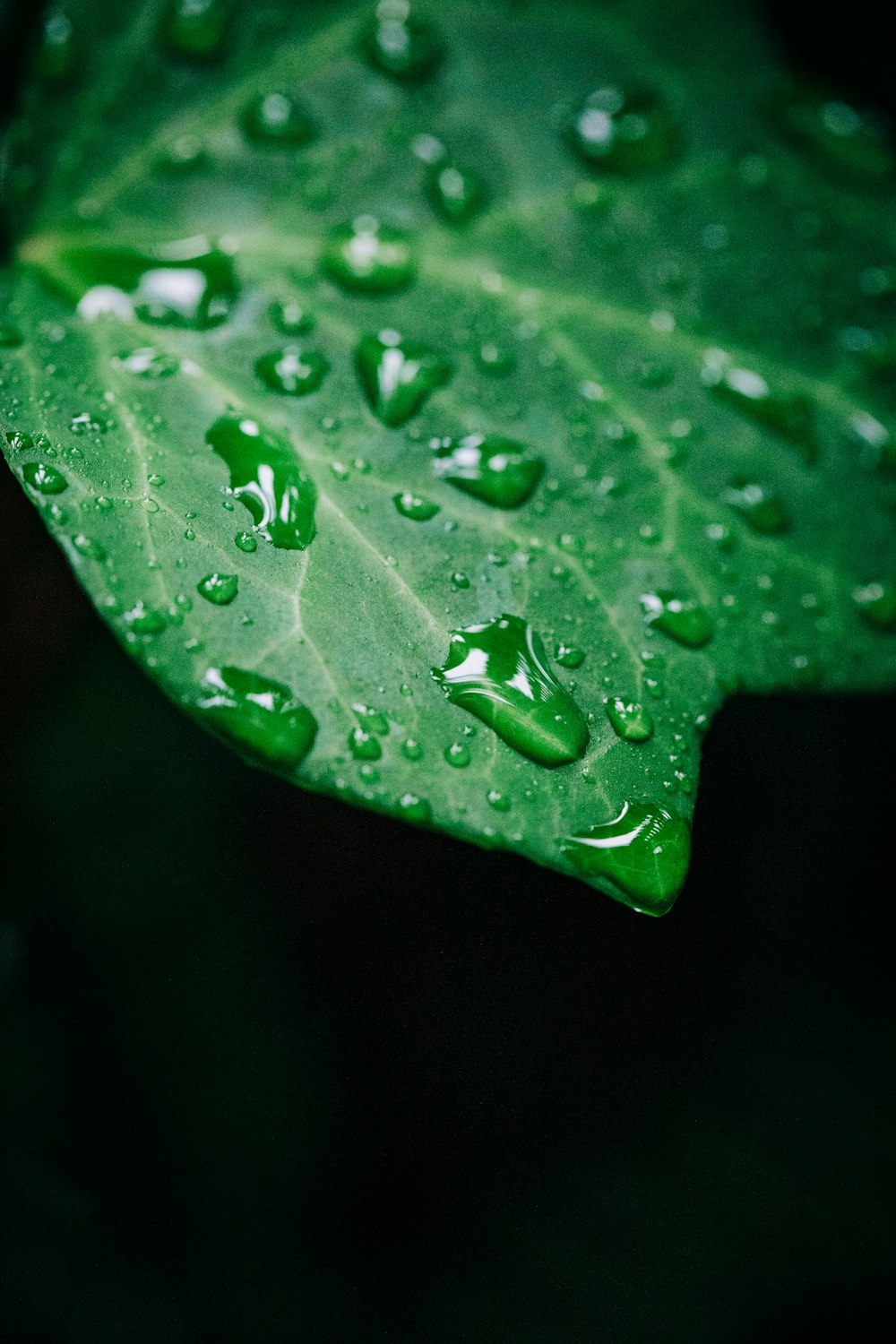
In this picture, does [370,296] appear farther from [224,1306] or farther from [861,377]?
[224,1306]

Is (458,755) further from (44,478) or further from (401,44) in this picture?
(401,44)

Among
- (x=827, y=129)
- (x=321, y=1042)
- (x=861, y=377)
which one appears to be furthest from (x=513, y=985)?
(x=827, y=129)

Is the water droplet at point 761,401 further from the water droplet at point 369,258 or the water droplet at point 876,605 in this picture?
the water droplet at point 369,258

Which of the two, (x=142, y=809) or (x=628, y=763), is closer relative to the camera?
(x=628, y=763)

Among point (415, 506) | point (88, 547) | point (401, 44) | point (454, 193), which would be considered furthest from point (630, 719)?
point (401, 44)

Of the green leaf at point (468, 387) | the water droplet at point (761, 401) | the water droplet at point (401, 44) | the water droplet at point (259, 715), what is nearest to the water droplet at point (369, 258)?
the green leaf at point (468, 387)

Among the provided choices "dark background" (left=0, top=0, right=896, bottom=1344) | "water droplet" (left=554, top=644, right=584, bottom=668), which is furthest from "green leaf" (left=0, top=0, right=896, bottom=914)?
"dark background" (left=0, top=0, right=896, bottom=1344)


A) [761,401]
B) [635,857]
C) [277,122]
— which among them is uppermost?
[277,122]
